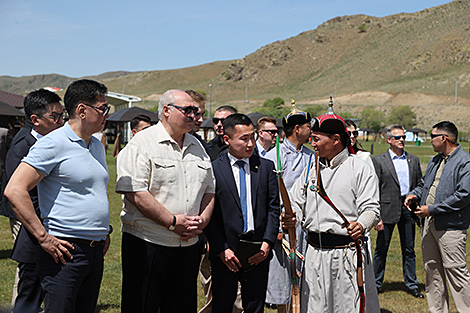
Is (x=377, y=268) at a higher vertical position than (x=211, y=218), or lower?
lower

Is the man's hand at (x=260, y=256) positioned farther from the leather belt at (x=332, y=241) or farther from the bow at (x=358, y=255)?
the bow at (x=358, y=255)

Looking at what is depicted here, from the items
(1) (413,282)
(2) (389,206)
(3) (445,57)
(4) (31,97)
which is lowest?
(1) (413,282)

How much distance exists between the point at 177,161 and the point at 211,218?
0.76 metres

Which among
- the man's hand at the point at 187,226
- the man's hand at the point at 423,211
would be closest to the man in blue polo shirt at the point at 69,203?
the man's hand at the point at 187,226

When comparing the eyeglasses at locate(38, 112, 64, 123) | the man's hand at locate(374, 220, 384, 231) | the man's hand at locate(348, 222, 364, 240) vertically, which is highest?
the eyeglasses at locate(38, 112, 64, 123)

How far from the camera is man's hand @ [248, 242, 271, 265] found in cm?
433

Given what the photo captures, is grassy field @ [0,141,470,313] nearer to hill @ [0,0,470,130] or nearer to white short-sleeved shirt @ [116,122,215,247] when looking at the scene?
white short-sleeved shirt @ [116,122,215,247]

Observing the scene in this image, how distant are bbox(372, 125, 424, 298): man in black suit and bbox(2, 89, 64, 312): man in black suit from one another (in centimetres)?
471

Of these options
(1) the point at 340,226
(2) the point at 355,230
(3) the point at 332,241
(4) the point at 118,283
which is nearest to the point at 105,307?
(4) the point at 118,283

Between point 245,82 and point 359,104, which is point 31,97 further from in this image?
point 245,82

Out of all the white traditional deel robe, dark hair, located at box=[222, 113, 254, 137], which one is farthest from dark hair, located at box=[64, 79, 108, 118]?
the white traditional deel robe

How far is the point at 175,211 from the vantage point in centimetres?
392

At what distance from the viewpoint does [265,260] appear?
4.47 meters

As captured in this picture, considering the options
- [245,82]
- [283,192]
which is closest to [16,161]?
[283,192]
